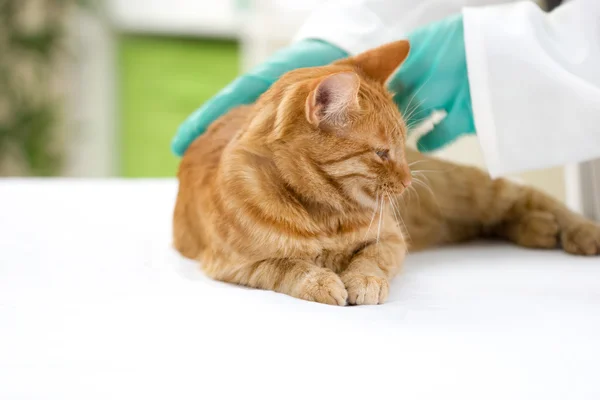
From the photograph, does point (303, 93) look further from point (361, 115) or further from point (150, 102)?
point (150, 102)

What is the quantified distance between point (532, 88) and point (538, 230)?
1.15ft

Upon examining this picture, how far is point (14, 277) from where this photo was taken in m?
1.13

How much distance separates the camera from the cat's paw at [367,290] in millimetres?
976

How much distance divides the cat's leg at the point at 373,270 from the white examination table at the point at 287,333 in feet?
0.11

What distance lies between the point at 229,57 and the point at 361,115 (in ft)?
10.3

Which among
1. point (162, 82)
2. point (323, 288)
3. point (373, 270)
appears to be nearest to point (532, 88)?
point (373, 270)

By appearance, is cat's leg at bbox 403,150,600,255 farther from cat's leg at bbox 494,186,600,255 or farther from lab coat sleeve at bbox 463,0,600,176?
lab coat sleeve at bbox 463,0,600,176

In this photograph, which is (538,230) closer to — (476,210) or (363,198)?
(476,210)

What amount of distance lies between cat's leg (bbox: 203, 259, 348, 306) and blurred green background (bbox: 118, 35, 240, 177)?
309cm

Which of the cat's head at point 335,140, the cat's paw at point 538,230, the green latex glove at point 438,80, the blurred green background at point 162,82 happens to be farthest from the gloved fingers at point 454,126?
the blurred green background at point 162,82

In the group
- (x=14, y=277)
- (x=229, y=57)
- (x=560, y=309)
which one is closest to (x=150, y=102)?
(x=229, y=57)

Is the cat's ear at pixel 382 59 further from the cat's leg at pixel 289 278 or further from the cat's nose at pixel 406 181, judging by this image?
the cat's leg at pixel 289 278

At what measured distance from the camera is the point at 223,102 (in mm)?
1478

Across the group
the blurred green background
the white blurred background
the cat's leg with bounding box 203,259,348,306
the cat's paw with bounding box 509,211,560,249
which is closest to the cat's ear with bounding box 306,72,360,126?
the cat's leg with bounding box 203,259,348,306
